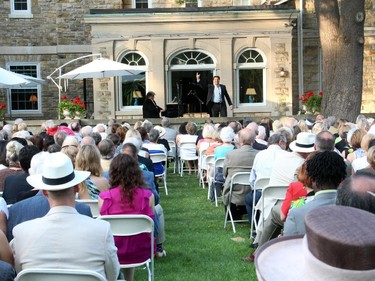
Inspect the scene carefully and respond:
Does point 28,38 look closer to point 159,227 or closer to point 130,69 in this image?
point 130,69

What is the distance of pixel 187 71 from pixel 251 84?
7.87ft

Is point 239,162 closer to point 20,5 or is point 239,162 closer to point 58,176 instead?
point 58,176

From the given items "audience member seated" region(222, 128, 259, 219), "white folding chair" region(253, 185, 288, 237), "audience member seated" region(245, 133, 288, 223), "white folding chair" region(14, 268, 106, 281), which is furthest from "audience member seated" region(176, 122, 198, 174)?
"white folding chair" region(14, 268, 106, 281)

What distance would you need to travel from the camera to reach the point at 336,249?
6.11 ft

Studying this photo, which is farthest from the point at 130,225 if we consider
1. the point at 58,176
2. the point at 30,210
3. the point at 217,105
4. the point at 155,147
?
the point at 217,105

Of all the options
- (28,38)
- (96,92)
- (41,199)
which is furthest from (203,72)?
(41,199)

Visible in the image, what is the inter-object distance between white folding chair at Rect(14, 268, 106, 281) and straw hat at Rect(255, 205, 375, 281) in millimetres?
2069

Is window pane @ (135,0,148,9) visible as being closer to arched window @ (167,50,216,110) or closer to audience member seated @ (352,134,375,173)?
arched window @ (167,50,216,110)

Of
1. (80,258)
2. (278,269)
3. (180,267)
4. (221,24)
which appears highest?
(221,24)

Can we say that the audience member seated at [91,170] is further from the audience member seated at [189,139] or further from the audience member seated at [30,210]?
the audience member seated at [189,139]

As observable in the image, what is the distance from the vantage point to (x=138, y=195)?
635 cm

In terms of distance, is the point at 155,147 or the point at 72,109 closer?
the point at 155,147

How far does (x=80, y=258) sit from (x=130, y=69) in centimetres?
1623

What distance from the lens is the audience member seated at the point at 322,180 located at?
16.3 feet
